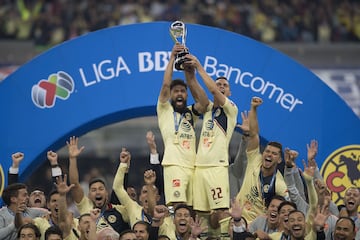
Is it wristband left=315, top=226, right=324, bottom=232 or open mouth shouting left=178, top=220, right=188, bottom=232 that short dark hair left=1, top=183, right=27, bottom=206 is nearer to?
open mouth shouting left=178, top=220, right=188, bottom=232

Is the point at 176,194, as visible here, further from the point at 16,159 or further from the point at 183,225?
the point at 16,159

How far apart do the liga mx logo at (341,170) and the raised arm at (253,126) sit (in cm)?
147

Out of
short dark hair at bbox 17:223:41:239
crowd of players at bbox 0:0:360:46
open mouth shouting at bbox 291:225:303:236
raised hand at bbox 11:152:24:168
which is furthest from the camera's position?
crowd of players at bbox 0:0:360:46

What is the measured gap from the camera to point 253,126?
16156 mm

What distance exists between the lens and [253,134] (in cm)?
1623

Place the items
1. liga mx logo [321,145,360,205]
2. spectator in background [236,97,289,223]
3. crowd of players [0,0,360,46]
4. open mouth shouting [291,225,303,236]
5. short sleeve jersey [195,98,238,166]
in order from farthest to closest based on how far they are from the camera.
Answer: crowd of players [0,0,360,46]
liga mx logo [321,145,360,205]
spectator in background [236,97,289,223]
short sleeve jersey [195,98,238,166]
open mouth shouting [291,225,303,236]

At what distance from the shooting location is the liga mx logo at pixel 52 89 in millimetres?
17422

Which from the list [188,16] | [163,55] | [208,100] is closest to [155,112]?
[163,55]

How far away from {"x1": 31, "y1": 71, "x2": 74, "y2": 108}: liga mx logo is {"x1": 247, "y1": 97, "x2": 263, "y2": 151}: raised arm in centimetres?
251

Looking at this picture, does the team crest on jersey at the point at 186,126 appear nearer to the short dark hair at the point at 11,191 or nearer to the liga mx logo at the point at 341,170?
the short dark hair at the point at 11,191

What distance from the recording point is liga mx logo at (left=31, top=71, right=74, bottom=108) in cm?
1742

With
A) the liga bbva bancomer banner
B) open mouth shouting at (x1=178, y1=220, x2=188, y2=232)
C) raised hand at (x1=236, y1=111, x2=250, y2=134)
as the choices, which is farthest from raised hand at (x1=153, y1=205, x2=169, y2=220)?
the liga bbva bancomer banner

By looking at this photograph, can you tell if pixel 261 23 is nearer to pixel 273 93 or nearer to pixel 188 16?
pixel 188 16

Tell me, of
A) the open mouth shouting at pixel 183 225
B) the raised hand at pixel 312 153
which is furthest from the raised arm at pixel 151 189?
the raised hand at pixel 312 153
